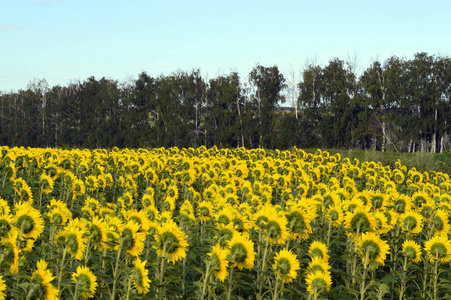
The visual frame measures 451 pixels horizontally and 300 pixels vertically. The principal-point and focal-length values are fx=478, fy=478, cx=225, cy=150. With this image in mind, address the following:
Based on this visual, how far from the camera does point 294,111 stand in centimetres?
4969

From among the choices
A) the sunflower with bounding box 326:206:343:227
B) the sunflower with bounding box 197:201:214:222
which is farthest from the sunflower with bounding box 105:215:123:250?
the sunflower with bounding box 326:206:343:227

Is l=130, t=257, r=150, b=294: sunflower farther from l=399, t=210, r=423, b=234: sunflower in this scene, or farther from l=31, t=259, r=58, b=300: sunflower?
l=399, t=210, r=423, b=234: sunflower

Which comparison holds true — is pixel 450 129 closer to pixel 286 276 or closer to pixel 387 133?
pixel 387 133

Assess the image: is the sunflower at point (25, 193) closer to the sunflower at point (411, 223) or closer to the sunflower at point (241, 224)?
the sunflower at point (241, 224)

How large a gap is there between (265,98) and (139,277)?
145ft

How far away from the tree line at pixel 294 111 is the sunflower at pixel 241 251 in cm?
3697

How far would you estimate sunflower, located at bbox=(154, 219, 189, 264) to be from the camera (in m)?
3.61

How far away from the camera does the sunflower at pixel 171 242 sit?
3611 millimetres

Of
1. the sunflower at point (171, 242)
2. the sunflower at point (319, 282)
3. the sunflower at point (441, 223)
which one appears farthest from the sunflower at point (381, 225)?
the sunflower at point (171, 242)

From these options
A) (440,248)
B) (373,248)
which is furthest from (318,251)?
(440,248)

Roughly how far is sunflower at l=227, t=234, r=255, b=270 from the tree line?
1455 inches

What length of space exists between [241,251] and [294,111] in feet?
153

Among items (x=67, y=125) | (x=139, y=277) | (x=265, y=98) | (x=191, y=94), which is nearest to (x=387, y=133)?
(x=265, y=98)

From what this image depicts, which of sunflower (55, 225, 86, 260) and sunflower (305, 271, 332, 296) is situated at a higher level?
sunflower (55, 225, 86, 260)
